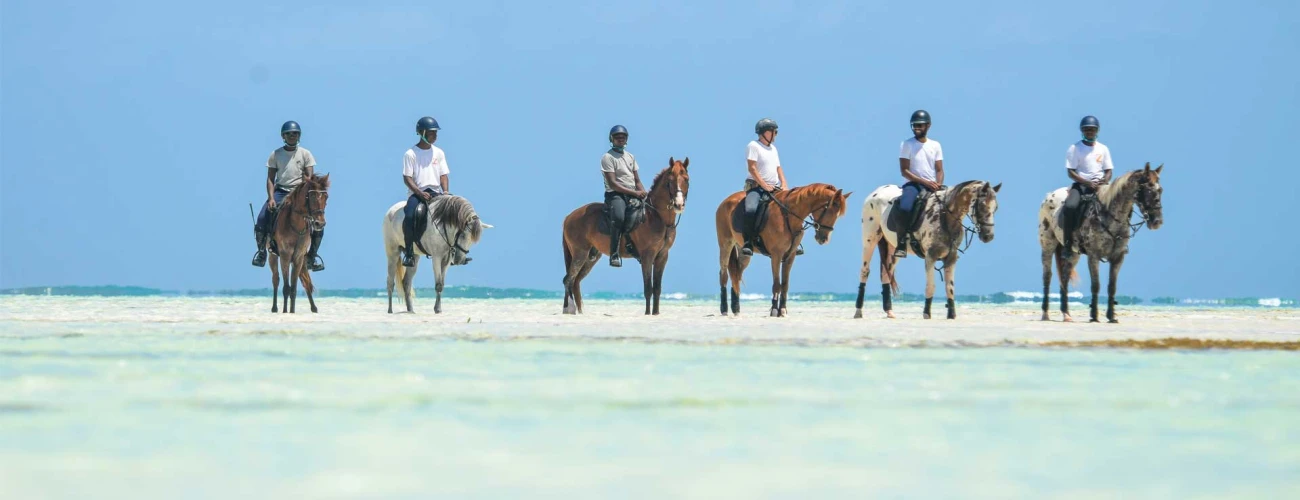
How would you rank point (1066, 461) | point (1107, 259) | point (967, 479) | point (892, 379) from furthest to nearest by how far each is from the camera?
1. point (1107, 259)
2. point (892, 379)
3. point (1066, 461)
4. point (967, 479)

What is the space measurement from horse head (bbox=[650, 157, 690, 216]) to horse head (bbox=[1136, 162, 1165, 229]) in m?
5.27

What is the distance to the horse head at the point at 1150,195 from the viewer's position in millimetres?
17783

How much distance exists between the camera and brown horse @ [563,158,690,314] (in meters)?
19.1

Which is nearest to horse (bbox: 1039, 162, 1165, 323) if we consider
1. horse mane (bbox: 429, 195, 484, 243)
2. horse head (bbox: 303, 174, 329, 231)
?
horse mane (bbox: 429, 195, 484, 243)

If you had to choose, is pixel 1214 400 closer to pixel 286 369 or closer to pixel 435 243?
pixel 286 369

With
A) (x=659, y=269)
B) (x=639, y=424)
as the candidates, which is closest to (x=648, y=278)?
(x=659, y=269)

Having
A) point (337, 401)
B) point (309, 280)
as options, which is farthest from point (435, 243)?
point (337, 401)

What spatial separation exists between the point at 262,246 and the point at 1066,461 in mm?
16280

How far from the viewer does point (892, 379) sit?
27.4 ft

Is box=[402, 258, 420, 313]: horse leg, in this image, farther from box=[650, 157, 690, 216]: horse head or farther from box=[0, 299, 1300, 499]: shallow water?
box=[0, 299, 1300, 499]: shallow water

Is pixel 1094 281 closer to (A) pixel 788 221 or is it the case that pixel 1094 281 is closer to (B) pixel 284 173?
(A) pixel 788 221

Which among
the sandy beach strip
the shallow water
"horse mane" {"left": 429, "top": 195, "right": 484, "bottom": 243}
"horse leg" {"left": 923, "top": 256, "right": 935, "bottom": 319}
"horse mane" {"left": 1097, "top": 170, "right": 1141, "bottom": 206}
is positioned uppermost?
"horse mane" {"left": 1097, "top": 170, "right": 1141, "bottom": 206}

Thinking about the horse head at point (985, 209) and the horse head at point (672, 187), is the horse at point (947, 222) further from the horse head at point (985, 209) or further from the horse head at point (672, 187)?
the horse head at point (672, 187)

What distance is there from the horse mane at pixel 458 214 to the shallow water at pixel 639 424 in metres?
8.81
